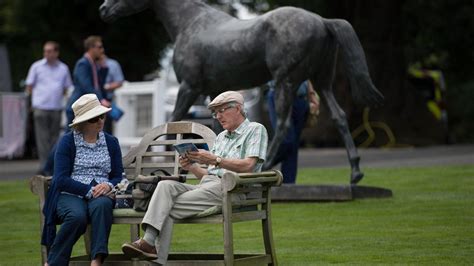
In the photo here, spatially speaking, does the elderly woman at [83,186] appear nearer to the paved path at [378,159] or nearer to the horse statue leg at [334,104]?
the horse statue leg at [334,104]

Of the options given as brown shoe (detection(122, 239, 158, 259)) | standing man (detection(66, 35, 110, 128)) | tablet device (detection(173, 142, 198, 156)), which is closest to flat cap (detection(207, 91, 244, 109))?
tablet device (detection(173, 142, 198, 156))

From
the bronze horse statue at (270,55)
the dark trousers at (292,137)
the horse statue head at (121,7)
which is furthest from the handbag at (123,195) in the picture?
→ the horse statue head at (121,7)

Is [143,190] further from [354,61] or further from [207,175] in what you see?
[354,61]

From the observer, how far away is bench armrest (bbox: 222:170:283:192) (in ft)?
28.6

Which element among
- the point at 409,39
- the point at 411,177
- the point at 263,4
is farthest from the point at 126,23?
the point at 411,177

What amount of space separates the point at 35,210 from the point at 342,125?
374 centimetres

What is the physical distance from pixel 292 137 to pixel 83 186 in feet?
20.3

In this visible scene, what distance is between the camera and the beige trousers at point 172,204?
8781mm

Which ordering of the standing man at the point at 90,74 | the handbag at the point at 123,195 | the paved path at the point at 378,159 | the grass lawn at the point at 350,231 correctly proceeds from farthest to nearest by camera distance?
the paved path at the point at 378,159
the standing man at the point at 90,74
the grass lawn at the point at 350,231
the handbag at the point at 123,195

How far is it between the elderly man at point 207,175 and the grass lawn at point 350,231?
4.49 ft

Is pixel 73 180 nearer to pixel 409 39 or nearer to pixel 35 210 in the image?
pixel 35 210

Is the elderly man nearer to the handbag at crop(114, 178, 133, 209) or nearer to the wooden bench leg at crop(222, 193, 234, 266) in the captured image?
the wooden bench leg at crop(222, 193, 234, 266)

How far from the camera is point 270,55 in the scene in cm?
1430

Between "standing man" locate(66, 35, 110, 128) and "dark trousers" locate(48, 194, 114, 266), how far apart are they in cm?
808
